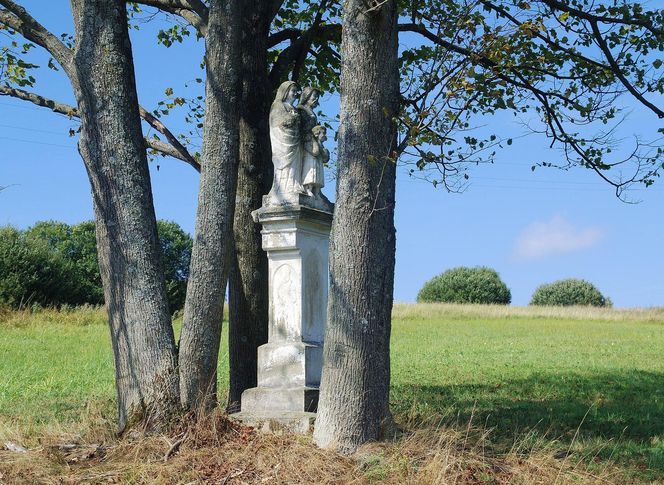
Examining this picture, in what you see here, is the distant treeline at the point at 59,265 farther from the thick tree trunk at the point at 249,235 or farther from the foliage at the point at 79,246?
the thick tree trunk at the point at 249,235

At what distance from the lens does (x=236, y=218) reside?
32.5ft

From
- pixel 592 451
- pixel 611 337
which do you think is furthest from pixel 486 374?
pixel 611 337

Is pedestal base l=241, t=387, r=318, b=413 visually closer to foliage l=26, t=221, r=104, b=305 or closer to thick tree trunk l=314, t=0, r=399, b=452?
thick tree trunk l=314, t=0, r=399, b=452

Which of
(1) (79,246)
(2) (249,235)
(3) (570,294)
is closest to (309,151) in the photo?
(2) (249,235)

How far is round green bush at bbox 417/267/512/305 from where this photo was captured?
51.2 meters

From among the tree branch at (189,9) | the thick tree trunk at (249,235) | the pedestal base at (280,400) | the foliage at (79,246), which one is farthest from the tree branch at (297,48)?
the foliage at (79,246)

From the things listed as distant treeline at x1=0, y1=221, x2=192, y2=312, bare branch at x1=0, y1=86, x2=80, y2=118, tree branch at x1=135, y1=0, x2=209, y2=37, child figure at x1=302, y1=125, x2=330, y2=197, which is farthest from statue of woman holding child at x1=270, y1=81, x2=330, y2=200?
distant treeline at x1=0, y1=221, x2=192, y2=312

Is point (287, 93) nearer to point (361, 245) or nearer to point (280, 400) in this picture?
point (361, 245)

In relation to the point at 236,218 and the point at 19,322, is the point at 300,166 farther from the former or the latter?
the point at 19,322

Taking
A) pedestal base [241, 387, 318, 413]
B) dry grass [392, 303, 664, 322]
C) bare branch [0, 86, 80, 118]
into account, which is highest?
bare branch [0, 86, 80, 118]

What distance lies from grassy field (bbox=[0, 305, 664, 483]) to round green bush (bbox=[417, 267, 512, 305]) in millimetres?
21226

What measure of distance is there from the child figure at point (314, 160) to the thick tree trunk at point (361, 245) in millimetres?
1462

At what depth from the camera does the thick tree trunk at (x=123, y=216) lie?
8109mm

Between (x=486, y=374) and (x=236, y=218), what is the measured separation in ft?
25.3
